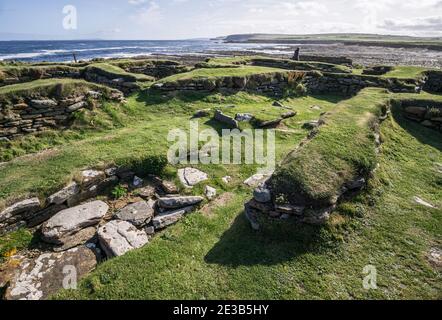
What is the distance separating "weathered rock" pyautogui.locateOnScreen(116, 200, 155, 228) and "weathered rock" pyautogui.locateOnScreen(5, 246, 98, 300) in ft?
3.26

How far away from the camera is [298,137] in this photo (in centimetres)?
1038

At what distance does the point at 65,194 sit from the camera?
21.3 ft

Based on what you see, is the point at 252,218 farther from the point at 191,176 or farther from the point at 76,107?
the point at 76,107

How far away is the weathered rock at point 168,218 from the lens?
6116 mm

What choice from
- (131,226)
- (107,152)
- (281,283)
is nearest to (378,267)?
(281,283)

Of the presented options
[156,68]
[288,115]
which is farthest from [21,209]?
[156,68]

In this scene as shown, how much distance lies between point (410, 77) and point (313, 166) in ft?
49.0

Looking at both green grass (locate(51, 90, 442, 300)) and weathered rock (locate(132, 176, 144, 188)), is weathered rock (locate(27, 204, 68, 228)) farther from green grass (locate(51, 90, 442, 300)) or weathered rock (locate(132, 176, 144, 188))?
green grass (locate(51, 90, 442, 300))

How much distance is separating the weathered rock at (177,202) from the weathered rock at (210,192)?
38cm

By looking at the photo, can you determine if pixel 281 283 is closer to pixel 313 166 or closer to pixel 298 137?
pixel 313 166

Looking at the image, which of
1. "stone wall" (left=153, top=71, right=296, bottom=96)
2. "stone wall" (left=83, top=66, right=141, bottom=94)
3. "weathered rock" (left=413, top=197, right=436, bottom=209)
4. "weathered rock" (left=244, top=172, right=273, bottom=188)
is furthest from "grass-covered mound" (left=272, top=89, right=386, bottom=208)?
"stone wall" (left=83, top=66, right=141, bottom=94)

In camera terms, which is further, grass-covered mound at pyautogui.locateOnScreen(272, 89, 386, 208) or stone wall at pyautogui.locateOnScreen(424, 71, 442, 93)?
stone wall at pyautogui.locateOnScreen(424, 71, 442, 93)

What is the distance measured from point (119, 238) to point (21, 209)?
2297 millimetres

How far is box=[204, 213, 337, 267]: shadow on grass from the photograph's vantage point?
16.2 feet
